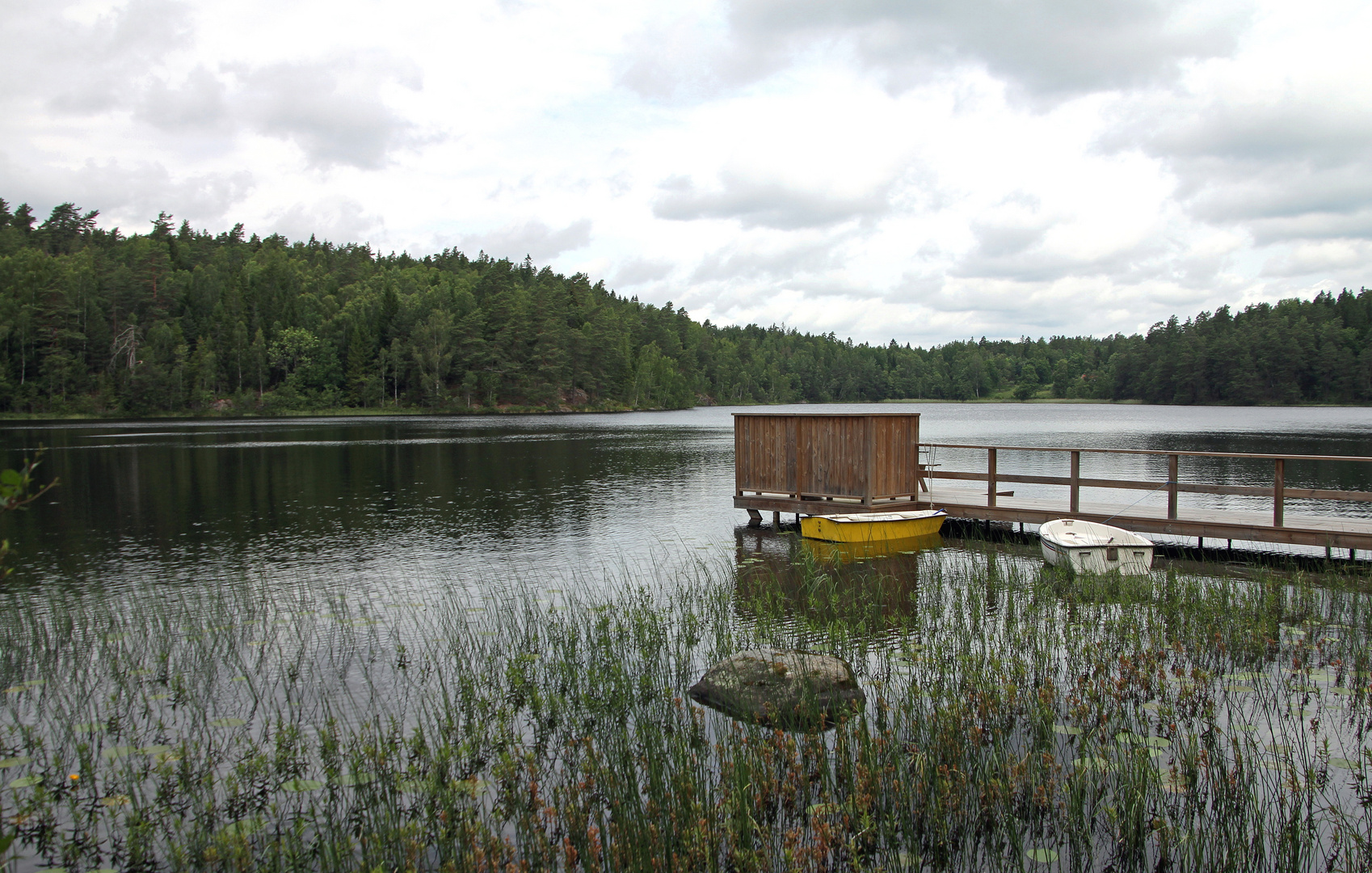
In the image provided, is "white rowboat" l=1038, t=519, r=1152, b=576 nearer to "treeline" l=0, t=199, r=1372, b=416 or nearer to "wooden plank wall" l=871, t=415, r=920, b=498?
"wooden plank wall" l=871, t=415, r=920, b=498

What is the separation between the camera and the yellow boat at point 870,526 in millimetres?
16703

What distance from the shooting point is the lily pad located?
6.00m

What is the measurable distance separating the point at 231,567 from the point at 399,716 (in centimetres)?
952

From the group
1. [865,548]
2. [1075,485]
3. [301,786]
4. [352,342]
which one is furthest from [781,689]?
[352,342]

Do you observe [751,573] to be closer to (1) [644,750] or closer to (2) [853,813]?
(1) [644,750]

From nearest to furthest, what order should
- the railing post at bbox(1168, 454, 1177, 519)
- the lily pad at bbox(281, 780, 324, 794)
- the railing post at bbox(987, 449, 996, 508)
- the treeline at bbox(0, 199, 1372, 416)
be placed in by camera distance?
the lily pad at bbox(281, 780, 324, 794), the railing post at bbox(1168, 454, 1177, 519), the railing post at bbox(987, 449, 996, 508), the treeline at bbox(0, 199, 1372, 416)

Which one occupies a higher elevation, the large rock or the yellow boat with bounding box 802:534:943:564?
the large rock

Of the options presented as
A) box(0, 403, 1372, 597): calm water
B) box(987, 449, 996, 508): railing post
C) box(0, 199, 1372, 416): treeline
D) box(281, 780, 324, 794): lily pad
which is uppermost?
box(0, 199, 1372, 416): treeline

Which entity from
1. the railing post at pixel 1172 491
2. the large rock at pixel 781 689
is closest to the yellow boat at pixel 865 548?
the railing post at pixel 1172 491

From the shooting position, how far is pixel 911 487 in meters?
18.2

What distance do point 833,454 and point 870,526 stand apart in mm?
2203

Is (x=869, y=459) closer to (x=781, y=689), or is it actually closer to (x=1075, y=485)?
(x=1075, y=485)

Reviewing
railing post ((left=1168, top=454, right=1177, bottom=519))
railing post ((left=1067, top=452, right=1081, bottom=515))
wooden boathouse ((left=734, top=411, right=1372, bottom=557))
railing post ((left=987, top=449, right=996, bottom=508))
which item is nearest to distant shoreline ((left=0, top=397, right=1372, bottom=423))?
wooden boathouse ((left=734, top=411, right=1372, bottom=557))

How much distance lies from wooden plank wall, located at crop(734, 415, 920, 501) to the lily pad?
1327cm
